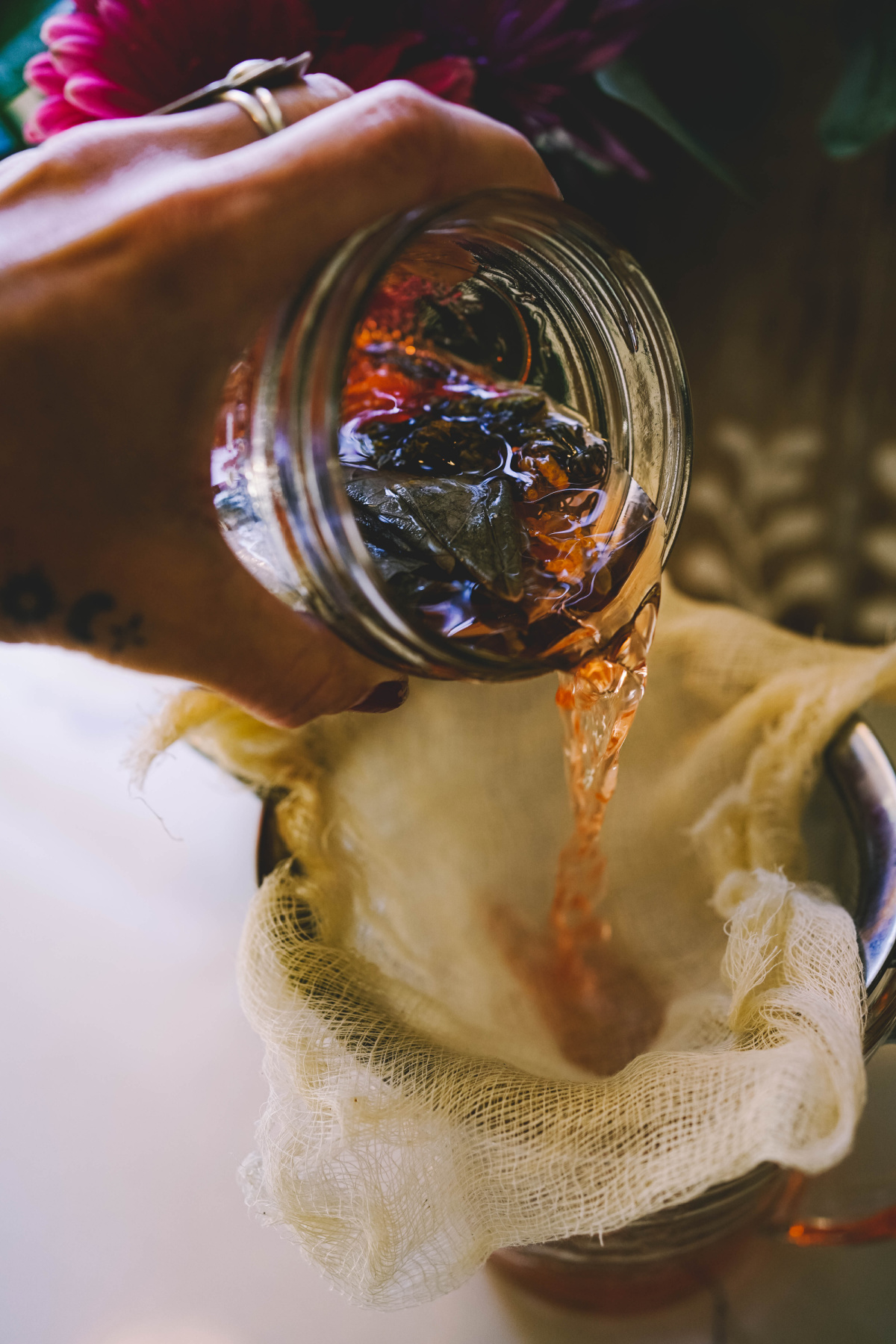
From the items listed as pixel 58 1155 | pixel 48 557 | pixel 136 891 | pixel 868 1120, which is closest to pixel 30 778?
pixel 136 891

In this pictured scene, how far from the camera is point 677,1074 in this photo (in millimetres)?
296

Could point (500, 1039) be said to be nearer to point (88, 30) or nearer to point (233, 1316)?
point (233, 1316)

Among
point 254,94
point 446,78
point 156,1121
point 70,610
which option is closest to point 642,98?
point 446,78

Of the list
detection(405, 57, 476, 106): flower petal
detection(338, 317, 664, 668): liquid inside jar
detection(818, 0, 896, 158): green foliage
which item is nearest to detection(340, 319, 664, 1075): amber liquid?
detection(338, 317, 664, 668): liquid inside jar

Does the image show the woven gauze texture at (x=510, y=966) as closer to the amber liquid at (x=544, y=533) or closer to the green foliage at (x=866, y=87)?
the amber liquid at (x=544, y=533)

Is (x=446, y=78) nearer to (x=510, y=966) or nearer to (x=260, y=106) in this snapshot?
(x=260, y=106)

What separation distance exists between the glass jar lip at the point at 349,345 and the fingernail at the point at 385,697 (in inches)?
2.7

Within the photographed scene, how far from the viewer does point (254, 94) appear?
31 centimetres

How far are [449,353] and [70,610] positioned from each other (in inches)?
7.8

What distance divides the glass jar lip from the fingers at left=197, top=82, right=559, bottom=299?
0.05ft

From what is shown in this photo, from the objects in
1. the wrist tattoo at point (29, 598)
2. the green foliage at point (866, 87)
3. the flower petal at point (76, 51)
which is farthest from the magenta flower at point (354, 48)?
the wrist tattoo at point (29, 598)

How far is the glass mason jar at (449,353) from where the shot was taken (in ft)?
0.79

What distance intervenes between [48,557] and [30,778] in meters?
0.32

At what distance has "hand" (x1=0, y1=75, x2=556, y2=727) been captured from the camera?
240mm
